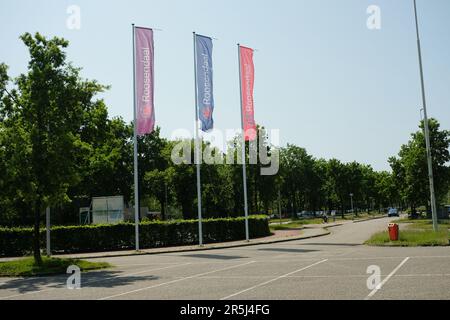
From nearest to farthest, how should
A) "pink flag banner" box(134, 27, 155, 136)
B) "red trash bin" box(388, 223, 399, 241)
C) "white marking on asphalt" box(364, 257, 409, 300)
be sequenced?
"white marking on asphalt" box(364, 257, 409, 300), "red trash bin" box(388, 223, 399, 241), "pink flag banner" box(134, 27, 155, 136)

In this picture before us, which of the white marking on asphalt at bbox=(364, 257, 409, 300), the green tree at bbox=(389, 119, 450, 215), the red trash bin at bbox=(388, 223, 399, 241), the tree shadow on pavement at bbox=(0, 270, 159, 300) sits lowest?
the tree shadow on pavement at bbox=(0, 270, 159, 300)

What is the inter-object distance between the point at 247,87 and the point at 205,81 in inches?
141

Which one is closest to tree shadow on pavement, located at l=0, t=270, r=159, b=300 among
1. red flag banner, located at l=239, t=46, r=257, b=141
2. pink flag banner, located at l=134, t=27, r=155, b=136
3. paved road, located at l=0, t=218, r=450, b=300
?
paved road, located at l=0, t=218, r=450, b=300

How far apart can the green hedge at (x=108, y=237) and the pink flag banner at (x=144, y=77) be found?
822cm

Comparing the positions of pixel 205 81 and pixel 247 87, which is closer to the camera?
pixel 205 81

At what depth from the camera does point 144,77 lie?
1121 inches

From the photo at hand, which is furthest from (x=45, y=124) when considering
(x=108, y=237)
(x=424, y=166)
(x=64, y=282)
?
(x=424, y=166)

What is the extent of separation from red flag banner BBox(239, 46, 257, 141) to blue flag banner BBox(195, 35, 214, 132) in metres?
2.65

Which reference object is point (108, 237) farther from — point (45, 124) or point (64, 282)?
point (64, 282)

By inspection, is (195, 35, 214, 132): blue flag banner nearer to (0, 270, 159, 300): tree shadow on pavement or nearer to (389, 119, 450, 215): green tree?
(0, 270, 159, 300): tree shadow on pavement

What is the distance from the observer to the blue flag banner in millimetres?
30641

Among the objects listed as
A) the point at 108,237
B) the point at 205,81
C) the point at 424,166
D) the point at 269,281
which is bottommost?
the point at 269,281
